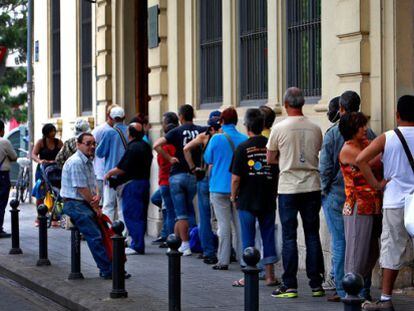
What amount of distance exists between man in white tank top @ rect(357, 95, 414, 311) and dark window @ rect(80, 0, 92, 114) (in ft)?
41.4

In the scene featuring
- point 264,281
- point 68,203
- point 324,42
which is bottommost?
point 264,281

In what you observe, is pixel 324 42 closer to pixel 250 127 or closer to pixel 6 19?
pixel 250 127

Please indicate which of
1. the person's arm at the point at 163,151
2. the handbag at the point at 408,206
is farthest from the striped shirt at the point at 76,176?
the handbag at the point at 408,206

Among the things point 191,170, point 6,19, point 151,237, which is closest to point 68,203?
point 191,170

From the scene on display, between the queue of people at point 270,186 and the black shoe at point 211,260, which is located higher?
the queue of people at point 270,186

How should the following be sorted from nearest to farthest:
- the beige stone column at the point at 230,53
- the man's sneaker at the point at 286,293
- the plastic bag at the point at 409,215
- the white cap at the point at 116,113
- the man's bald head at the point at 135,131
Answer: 1. the plastic bag at the point at 409,215
2. the man's sneaker at the point at 286,293
3. the man's bald head at the point at 135,131
4. the beige stone column at the point at 230,53
5. the white cap at the point at 116,113

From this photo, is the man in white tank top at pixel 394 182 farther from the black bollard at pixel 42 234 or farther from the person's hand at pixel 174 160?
the black bollard at pixel 42 234

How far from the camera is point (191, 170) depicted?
1418cm

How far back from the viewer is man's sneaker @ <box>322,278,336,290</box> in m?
11.3

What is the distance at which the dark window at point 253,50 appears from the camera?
49.3 feet

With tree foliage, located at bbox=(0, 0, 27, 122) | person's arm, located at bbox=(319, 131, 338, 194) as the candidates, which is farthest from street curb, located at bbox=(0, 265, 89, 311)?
tree foliage, located at bbox=(0, 0, 27, 122)

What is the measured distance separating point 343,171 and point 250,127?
1.96 meters

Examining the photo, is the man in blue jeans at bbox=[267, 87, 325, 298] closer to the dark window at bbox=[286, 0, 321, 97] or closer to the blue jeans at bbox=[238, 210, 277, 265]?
the blue jeans at bbox=[238, 210, 277, 265]

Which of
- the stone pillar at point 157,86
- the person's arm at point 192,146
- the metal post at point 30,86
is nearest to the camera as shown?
the person's arm at point 192,146
